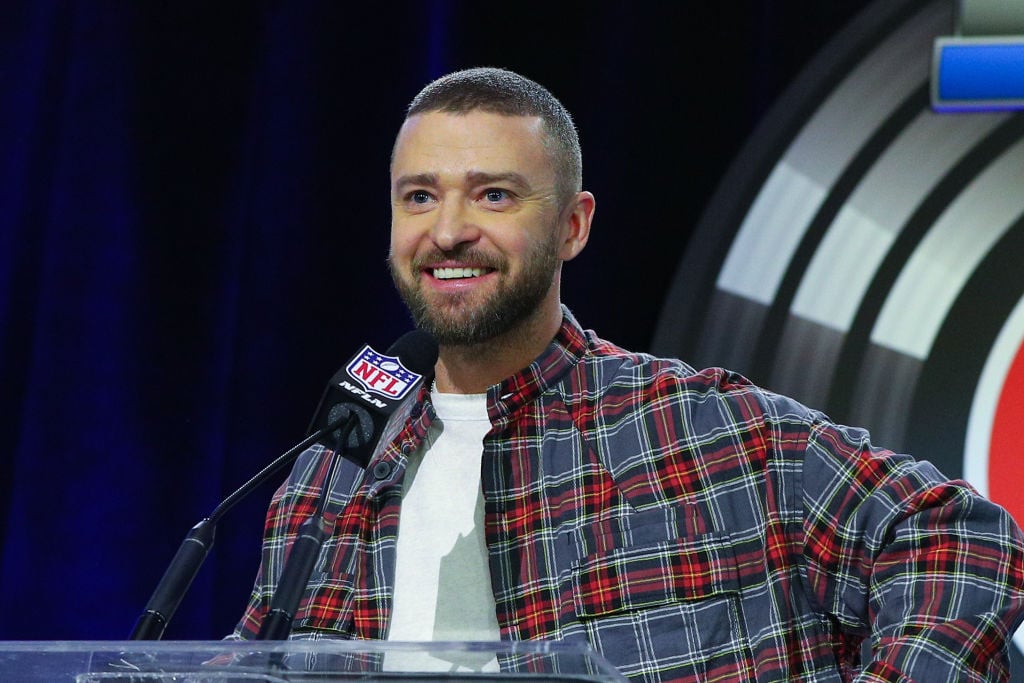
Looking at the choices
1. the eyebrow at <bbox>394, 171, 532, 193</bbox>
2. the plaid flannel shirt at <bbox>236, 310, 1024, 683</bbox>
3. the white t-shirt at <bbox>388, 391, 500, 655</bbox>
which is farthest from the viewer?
the eyebrow at <bbox>394, 171, 532, 193</bbox>

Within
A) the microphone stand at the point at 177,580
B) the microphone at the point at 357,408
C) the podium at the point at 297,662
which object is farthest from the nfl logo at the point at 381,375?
the podium at the point at 297,662

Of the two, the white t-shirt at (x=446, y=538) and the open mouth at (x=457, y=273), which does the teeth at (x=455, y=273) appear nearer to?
Result: the open mouth at (x=457, y=273)

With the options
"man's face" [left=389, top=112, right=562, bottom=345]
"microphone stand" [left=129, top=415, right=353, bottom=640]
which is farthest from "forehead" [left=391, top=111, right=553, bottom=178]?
"microphone stand" [left=129, top=415, right=353, bottom=640]

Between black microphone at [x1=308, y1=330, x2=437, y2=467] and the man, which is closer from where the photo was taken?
black microphone at [x1=308, y1=330, x2=437, y2=467]

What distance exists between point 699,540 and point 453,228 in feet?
1.58

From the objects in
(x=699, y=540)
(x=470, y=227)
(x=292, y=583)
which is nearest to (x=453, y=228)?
(x=470, y=227)

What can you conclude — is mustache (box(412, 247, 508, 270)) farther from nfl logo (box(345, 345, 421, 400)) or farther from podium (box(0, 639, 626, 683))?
podium (box(0, 639, 626, 683))

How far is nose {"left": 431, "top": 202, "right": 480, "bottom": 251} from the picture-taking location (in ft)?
5.34

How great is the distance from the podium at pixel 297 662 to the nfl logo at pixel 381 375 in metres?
0.41

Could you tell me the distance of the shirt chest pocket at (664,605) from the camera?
1.48 m

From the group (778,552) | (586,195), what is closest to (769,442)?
(778,552)

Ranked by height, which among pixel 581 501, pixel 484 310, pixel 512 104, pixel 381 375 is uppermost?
pixel 512 104

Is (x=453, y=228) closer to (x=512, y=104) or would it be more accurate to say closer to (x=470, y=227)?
(x=470, y=227)

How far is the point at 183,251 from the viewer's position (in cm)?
241
